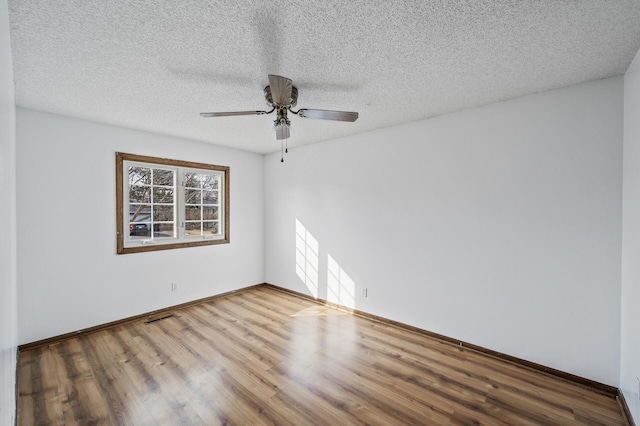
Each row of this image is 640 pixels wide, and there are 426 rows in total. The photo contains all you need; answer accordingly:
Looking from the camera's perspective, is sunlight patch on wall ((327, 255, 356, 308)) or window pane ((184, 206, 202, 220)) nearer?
sunlight patch on wall ((327, 255, 356, 308))

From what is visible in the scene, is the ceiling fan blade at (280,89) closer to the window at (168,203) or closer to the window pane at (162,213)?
the window at (168,203)

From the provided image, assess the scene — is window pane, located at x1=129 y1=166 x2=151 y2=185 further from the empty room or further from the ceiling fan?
the ceiling fan

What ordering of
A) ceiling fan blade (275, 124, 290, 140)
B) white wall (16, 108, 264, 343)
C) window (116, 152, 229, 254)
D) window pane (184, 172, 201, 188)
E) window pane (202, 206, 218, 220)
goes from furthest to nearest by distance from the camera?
1. window pane (202, 206, 218, 220)
2. window pane (184, 172, 201, 188)
3. window (116, 152, 229, 254)
4. white wall (16, 108, 264, 343)
5. ceiling fan blade (275, 124, 290, 140)

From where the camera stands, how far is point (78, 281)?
3.15 m

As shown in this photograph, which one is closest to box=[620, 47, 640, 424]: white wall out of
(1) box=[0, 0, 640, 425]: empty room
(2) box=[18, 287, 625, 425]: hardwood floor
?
(1) box=[0, 0, 640, 425]: empty room

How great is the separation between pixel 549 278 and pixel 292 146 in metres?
3.68

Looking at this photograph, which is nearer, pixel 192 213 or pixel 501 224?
pixel 501 224

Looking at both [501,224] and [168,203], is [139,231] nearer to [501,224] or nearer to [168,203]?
[168,203]

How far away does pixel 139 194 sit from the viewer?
367 centimetres

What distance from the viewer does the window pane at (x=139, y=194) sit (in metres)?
3.61

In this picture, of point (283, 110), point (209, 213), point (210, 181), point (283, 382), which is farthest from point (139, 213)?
point (283, 382)

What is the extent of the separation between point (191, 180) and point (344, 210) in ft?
7.94

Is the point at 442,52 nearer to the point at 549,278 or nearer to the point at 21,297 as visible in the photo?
the point at 549,278

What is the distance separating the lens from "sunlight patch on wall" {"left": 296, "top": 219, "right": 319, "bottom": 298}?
431 centimetres
